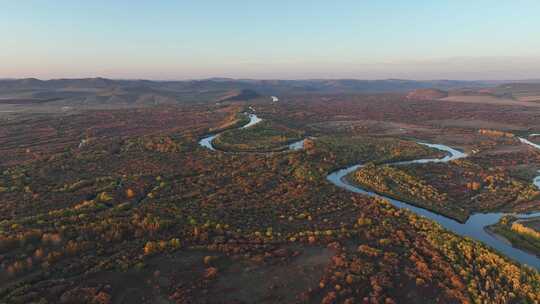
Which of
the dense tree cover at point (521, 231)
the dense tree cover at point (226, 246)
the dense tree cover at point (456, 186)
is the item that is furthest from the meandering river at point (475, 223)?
the dense tree cover at point (226, 246)

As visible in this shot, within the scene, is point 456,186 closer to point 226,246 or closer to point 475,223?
point 475,223

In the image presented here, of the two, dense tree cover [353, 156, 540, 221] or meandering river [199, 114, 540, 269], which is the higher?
dense tree cover [353, 156, 540, 221]

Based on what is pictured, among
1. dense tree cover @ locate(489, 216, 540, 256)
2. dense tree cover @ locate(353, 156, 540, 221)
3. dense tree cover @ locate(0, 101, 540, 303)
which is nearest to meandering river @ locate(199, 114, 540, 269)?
dense tree cover @ locate(489, 216, 540, 256)

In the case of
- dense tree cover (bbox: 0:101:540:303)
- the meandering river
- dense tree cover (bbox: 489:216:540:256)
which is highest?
dense tree cover (bbox: 0:101:540:303)

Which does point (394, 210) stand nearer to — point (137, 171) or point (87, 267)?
point (87, 267)

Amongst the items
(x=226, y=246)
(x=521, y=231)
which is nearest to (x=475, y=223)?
(x=521, y=231)

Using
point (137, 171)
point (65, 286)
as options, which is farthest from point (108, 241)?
point (137, 171)

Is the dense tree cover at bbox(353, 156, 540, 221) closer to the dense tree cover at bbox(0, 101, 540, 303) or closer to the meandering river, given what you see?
the meandering river

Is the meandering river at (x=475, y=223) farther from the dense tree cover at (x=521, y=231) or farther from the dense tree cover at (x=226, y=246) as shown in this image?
the dense tree cover at (x=226, y=246)
